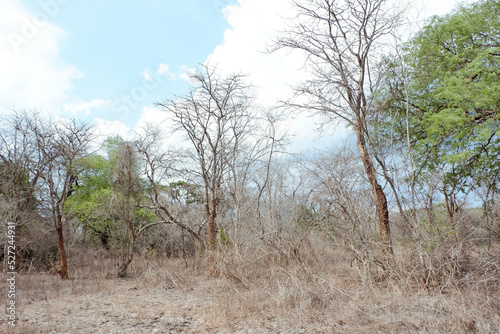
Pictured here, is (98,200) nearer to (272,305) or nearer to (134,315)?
(134,315)

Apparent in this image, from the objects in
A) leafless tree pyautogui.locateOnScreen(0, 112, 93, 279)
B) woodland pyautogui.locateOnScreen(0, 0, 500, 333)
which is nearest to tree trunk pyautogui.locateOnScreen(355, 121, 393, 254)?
woodland pyautogui.locateOnScreen(0, 0, 500, 333)

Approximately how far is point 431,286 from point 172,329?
171 inches

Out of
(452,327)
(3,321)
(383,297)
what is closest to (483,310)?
(452,327)

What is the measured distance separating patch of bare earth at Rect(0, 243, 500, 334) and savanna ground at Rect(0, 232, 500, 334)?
17 millimetres

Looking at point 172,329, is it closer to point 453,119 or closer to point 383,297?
point 383,297

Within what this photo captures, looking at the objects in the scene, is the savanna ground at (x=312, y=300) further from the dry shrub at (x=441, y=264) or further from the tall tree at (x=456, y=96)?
the tall tree at (x=456, y=96)

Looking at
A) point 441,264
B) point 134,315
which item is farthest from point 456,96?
point 134,315

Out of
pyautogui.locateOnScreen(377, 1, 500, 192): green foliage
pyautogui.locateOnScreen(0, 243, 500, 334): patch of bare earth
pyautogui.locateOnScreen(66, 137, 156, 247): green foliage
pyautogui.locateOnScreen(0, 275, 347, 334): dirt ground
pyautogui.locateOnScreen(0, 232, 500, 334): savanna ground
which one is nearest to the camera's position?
pyautogui.locateOnScreen(0, 243, 500, 334): patch of bare earth

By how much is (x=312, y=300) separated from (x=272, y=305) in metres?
0.71

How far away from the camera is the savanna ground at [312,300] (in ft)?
14.0

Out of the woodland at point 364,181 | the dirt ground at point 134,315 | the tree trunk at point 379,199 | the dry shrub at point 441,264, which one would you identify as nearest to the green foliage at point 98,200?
the woodland at point 364,181

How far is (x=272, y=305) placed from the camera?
5645mm

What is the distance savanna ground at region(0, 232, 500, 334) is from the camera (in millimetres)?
4262

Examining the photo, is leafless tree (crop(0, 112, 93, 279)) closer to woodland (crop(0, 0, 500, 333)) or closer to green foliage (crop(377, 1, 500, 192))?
woodland (crop(0, 0, 500, 333))
